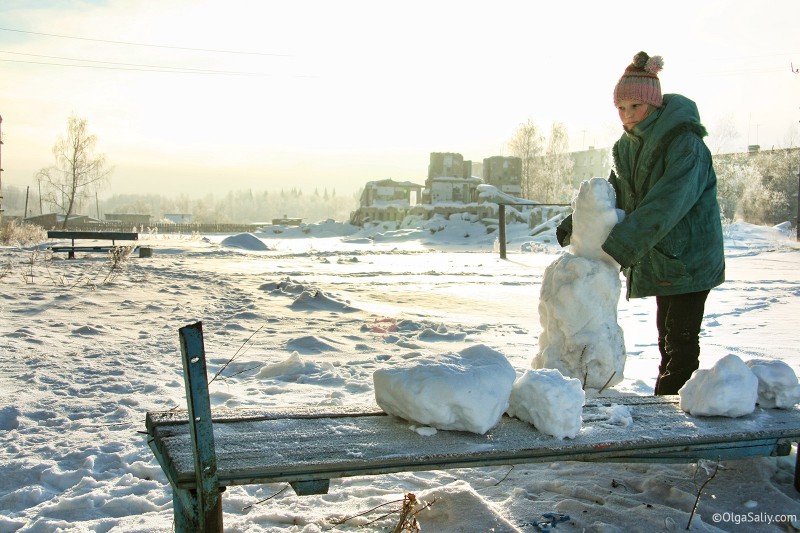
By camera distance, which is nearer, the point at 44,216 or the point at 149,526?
the point at 149,526

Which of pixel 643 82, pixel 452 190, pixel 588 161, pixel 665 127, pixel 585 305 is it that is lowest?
pixel 585 305

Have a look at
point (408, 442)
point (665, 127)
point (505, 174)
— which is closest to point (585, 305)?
point (665, 127)

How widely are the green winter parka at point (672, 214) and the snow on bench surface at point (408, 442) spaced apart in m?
0.76

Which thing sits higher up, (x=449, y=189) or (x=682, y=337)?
(x=449, y=189)

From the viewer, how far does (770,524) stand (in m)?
2.34

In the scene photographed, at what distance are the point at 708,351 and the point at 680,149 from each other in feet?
9.51

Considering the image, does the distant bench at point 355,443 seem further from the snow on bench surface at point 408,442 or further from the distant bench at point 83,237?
the distant bench at point 83,237

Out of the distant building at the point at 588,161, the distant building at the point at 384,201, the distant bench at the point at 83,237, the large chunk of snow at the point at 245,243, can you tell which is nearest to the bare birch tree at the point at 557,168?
the distant building at the point at 384,201

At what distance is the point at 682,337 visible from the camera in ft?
10.3

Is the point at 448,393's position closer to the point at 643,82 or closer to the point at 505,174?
the point at 643,82

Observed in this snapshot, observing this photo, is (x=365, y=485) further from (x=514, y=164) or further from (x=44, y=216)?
(x=44, y=216)

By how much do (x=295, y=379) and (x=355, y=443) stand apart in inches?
99.4

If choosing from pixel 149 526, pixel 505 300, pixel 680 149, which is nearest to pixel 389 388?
pixel 149 526

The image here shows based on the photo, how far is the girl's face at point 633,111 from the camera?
314 cm
